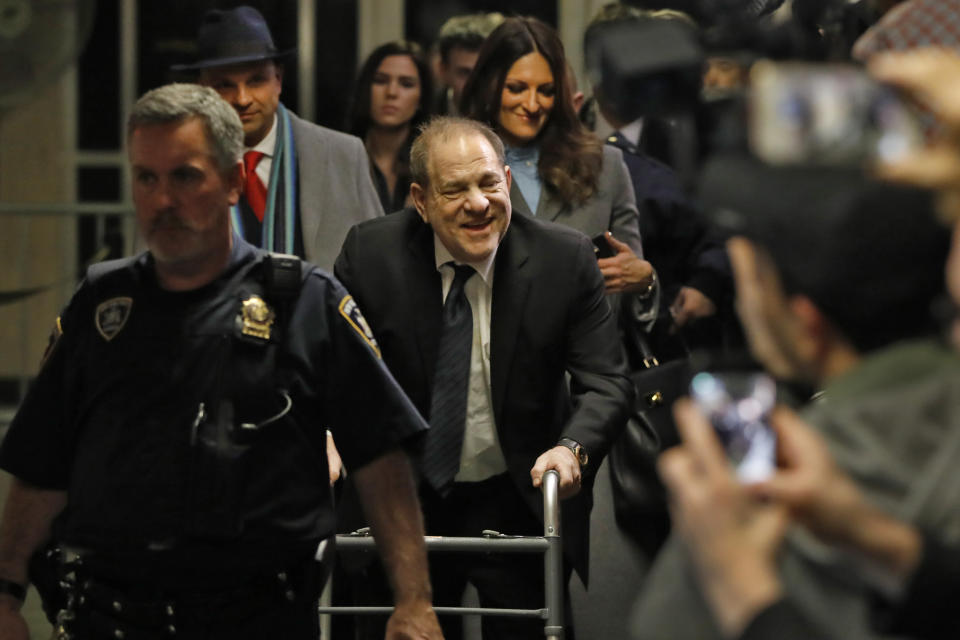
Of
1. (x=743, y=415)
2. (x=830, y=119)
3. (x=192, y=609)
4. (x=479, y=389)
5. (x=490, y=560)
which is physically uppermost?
(x=830, y=119)

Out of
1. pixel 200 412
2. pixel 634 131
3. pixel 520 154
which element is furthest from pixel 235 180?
pixel 634 131

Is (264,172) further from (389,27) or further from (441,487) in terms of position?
(389,27)

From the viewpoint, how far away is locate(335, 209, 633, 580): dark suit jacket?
4188mm

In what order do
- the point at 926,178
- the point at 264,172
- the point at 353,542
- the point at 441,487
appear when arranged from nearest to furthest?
the point at 926,178
the point at 353,542
the point at 441,487
the point at 264,172

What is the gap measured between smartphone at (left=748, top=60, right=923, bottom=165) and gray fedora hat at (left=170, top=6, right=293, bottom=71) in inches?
138

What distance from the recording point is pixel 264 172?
508cm

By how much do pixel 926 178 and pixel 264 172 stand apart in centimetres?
357

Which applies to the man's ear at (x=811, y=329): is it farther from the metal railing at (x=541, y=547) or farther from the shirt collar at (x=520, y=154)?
the shirt collar at (x=520, y=154)

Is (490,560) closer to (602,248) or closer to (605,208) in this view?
(602,248)

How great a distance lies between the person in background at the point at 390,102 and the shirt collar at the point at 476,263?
5.31 ft

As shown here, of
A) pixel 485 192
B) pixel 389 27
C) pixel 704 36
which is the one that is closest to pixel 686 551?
pixel 704 36

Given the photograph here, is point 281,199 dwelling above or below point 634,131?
below

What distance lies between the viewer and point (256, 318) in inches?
126

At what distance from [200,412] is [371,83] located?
3095 mm
